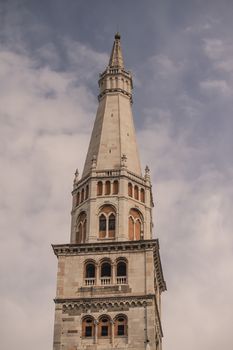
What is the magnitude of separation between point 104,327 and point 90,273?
5479mm

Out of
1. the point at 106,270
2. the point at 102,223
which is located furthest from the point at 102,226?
the point at 106,270

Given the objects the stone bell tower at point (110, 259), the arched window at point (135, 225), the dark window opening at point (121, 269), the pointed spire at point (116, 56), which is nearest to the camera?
the stone bell tower at point (110, 259)

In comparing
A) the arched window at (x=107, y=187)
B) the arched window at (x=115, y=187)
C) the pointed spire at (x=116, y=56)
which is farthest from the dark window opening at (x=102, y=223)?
the pointed spire at (x=116, y=56)

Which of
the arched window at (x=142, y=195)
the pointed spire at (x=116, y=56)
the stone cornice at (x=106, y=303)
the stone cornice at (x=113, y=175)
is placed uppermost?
the pointed spire at (x=116, y=56)

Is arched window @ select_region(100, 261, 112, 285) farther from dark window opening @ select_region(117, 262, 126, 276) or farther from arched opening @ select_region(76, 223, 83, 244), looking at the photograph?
arched opening @ select_region(76, 223, 83, 244)

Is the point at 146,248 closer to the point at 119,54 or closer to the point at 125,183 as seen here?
the point at 125,183

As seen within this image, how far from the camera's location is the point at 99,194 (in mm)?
74562

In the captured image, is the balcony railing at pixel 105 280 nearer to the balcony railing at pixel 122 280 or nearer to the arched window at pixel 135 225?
the balcony railing at pixel 122 280

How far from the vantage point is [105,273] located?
69.9 m

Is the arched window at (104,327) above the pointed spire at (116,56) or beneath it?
beneath

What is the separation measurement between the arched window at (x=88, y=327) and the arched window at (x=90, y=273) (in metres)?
3.55

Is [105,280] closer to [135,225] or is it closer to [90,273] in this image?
[90,273]

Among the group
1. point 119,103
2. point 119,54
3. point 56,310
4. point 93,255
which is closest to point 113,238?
point 93,255

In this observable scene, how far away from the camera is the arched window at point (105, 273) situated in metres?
69.1
